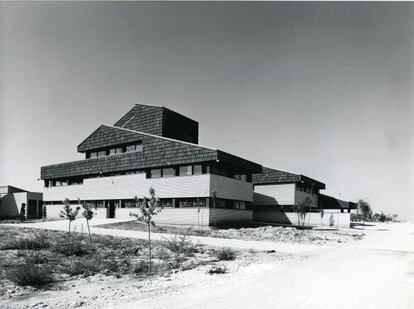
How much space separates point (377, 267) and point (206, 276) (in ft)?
19.9

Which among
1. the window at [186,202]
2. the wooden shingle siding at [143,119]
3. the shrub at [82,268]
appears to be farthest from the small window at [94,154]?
the shrub at [82,268]

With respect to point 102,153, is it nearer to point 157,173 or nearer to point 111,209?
point 111,209

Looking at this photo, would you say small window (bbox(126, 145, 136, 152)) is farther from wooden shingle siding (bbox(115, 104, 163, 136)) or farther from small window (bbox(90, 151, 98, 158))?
small window (bbox(90, 151, 98, 158))

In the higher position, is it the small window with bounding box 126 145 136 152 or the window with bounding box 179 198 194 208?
the small window with bounding box 126 145 136 152

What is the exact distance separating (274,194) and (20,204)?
117 feet

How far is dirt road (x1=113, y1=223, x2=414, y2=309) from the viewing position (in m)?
6.95

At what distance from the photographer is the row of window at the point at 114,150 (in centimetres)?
3644

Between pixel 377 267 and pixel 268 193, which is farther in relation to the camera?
pixel 268 193

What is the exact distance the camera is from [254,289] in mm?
8109

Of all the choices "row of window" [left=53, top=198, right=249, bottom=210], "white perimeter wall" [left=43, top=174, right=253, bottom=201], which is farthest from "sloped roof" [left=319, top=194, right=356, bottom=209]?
"row of window" [left=53, top=198, right=249, bottom=210]

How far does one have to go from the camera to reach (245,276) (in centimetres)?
978

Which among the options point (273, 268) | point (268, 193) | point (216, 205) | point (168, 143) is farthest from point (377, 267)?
point (268, 193)

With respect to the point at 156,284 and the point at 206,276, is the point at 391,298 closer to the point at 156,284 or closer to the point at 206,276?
the point at 206,276

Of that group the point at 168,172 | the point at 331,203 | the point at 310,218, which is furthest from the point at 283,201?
the point at 331,203
